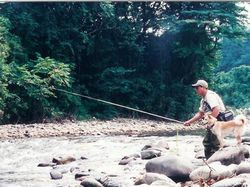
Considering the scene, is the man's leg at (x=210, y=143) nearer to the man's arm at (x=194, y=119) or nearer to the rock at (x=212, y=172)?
the man's arm at (x=194, y=119)

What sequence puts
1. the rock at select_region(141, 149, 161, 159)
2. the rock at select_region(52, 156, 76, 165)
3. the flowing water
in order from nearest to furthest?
the flowing water
the rock at select_region(141, 149, 161, 159)
the rock at select_region(52, 156, 76, 165)

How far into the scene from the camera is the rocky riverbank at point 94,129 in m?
8.55

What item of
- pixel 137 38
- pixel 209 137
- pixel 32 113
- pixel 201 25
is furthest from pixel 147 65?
pixel 209 137

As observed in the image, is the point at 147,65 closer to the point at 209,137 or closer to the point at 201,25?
the point at 201,25

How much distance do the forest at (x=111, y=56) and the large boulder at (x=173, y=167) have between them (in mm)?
5705

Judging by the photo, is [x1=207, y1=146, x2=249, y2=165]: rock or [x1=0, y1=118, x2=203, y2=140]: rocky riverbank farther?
[x1=0, y1=118, x2=203, y2=140]: rocky riverbank

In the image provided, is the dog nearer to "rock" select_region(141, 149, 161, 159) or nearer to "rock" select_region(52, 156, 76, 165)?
"rock" select_region(141, 149, 161, 159)

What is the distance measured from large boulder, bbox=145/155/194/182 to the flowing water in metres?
0.25

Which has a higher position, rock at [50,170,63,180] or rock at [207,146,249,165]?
Result: rock at [207,146,249,165]

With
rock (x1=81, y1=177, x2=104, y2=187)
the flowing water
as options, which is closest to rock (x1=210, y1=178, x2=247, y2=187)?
the flowing water

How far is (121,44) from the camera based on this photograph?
13727mm

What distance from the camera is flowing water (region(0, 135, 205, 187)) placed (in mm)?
3951

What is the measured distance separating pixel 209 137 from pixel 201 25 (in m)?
11.7

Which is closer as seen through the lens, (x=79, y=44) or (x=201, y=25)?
(x=79, y=44)
